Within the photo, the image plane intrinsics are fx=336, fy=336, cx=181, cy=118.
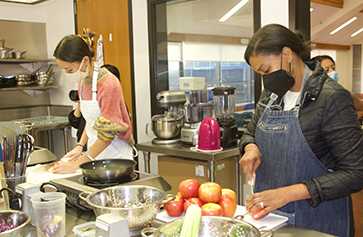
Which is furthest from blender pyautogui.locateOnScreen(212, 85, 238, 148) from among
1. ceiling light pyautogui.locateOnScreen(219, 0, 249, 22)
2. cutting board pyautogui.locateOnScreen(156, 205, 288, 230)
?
cutting board pyautogui.locateOnScreen(156, 205, 288, 230)

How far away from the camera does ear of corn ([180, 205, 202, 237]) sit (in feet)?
2.95

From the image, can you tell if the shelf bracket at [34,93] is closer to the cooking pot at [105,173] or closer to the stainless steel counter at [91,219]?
the cooking pot at [105,173]

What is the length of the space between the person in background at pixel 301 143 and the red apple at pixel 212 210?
14 centimetres

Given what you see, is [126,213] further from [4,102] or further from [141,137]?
[4,102]

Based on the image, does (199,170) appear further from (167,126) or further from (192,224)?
(192,224)

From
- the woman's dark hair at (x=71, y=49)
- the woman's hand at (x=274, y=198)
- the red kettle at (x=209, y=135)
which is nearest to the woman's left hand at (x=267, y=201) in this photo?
the woman's hand at (x=274, y=198)

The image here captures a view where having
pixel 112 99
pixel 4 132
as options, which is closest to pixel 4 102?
pixel 112 99

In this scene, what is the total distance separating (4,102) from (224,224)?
451 cm

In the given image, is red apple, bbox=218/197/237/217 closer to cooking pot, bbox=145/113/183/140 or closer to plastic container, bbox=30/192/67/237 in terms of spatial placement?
plastic container, bbox=30/192/67/237

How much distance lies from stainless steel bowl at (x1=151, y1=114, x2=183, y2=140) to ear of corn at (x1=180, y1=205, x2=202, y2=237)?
219 cm

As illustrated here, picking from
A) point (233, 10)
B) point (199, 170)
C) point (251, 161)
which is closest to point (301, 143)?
point (251, 161)

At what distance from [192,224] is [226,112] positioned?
231 centimetres

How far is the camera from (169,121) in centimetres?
310

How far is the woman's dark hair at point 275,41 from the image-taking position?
4.63ft
